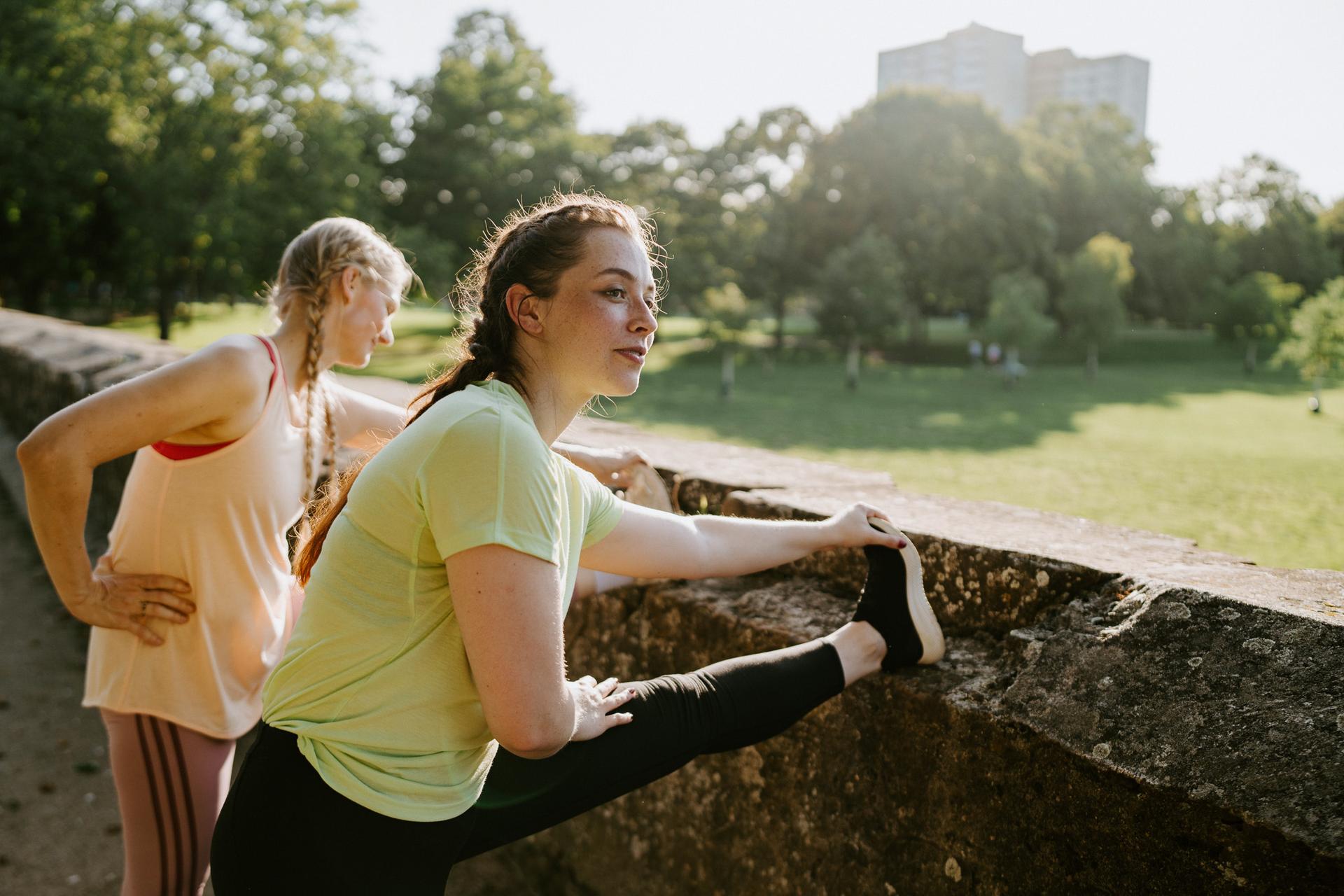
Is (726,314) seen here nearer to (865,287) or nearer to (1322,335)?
(865,287)

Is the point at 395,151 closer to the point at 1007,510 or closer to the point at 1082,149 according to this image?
the point at 1082,149

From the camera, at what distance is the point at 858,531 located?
2.22m

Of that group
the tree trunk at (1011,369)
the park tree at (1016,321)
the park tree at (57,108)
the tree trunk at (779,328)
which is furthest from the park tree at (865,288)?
the park tree at (57,108)

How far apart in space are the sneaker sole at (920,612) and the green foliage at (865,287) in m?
35.9

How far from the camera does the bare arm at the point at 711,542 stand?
2.15 metres

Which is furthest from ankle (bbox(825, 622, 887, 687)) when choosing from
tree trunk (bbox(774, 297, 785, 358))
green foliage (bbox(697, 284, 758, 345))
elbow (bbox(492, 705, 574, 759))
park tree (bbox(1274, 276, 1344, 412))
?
tree trunk (bbox(774, 297, 785, 358))

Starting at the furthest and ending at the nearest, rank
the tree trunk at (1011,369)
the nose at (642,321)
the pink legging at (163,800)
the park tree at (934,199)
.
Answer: the park tree at (934,199) → the tree trunk at (1011,369) → the pink legging at (163,800) → the nose at (642,321)

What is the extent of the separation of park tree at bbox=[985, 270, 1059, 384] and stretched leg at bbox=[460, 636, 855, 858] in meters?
34.7

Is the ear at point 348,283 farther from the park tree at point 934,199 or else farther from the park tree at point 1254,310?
the park tree at point 934,199

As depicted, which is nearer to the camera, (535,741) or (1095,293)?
(535,741)

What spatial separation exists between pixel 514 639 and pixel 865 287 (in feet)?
127

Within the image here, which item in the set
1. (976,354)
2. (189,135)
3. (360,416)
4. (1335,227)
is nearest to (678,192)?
(976,354)

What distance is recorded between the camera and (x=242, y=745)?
3.81m

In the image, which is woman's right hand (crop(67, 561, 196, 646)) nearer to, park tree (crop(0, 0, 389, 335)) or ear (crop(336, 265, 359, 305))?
ear (crop(336, 265, 359, 305))
